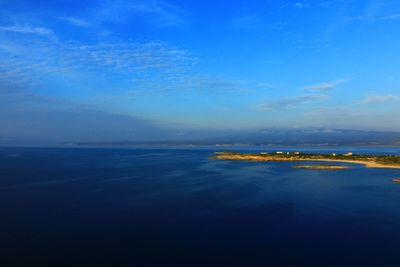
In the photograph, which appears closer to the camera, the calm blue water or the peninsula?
the calm blue water

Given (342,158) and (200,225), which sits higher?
(342,158)

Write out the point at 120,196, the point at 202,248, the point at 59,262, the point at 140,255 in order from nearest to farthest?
the point at 59,262
the point at 140,255
the point at 202,248
the point at 120,196

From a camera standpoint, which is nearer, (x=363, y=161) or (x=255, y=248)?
(x=255, y=248)

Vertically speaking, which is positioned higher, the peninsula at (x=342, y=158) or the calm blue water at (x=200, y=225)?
the peninsula at (x=342, y=158)

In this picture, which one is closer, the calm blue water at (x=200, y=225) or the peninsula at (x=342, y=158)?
the calm blue water at (x=200, y=225)

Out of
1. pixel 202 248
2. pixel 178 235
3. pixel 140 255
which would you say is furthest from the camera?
pixel 178 235

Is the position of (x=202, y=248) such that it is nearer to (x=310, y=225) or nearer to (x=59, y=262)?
→ (x=59, y=262)

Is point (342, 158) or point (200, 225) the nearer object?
point (200, 225)

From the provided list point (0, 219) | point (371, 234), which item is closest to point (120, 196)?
point (0, 219)
